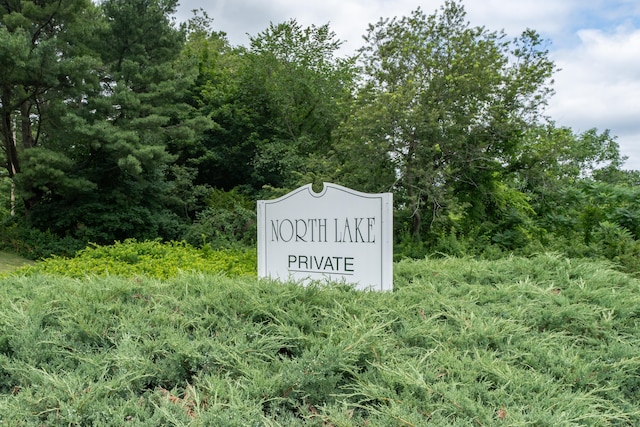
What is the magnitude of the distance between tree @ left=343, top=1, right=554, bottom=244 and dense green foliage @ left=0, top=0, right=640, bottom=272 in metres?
0.03

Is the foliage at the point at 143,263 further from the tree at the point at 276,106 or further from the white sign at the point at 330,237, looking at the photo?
the tree at the point at 276,106

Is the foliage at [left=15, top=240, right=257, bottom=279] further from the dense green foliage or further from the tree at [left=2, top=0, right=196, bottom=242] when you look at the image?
the tree at [left=2, top=0, right=196, bottom=242]

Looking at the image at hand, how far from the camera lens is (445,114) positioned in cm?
607

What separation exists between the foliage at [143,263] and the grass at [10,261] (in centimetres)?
297

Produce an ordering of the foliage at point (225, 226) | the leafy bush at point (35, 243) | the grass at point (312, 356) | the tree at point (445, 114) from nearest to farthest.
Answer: the grass at point (312, 356) < the tree at point (445, 114) < the leafy bush at point (35, 243) < the foliage at point (225, 226)

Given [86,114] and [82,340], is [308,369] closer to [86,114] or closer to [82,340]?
[82,340]

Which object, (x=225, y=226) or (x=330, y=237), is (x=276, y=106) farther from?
(x=330, y=237)

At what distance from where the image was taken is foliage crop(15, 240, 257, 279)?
14.5 ft

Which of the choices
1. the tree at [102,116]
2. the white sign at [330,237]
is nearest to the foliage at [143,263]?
the white sign at [330,237]

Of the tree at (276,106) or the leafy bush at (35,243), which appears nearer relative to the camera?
the leafy bush at (35,243)

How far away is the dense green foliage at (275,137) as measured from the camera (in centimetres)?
607

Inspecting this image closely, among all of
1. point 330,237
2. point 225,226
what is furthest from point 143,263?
point 225,226

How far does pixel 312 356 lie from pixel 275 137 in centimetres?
1019

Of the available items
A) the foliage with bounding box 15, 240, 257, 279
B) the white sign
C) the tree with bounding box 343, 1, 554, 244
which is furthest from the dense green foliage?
the white sign
